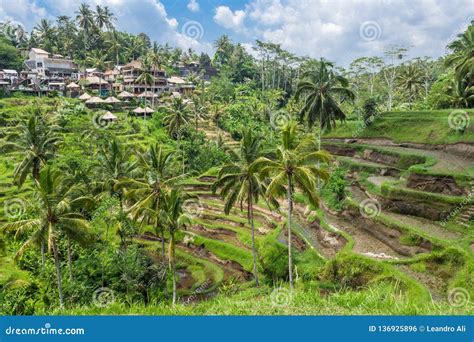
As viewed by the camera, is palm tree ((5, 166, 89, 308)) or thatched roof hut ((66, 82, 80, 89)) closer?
palm tree ((5, 166, 89, 308))

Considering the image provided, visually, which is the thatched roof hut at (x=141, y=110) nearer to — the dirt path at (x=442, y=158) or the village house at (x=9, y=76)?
the village house at (x=9, y=76)

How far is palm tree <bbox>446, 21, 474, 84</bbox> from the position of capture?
145ft

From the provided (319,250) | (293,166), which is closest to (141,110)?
(319,250)

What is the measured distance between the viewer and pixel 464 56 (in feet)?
150

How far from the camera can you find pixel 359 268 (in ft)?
80.5

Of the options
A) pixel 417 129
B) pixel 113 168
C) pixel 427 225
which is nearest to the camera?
pixel 427 225

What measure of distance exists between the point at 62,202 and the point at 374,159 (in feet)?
126

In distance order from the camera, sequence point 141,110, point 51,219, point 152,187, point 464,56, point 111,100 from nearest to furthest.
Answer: point 51,219 → point 152,187 → point 464,56 → point 111,100 → point 141,110

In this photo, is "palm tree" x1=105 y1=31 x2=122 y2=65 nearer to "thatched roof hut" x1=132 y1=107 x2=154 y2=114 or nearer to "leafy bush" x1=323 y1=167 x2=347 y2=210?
"thatched roof hut" x1=132 y1=107 x2=154 y2=114

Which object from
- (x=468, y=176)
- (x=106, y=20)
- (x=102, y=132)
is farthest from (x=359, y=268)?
(x=106, y=20)

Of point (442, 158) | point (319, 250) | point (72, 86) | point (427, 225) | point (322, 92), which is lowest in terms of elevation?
point (319, 250)

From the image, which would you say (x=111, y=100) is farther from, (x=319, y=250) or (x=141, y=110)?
(x=319, y=250)

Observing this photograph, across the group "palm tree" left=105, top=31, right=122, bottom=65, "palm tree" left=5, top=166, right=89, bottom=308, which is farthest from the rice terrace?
"palm tree" left=105, top=31, right=122, bottom=65
